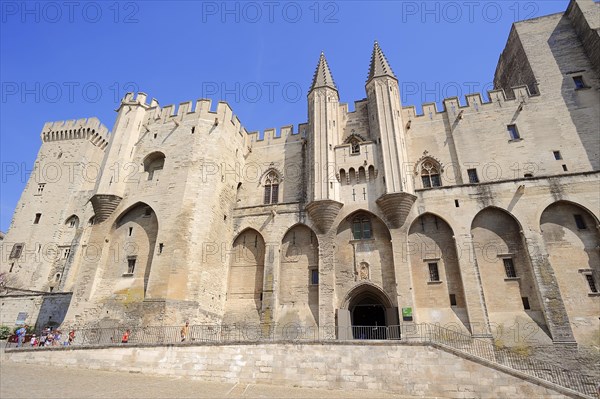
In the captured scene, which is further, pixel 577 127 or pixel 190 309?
pixel 577 127

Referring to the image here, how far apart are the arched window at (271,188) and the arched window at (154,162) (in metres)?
6.69

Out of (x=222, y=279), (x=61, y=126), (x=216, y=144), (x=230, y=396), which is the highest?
(x=61, y=126)

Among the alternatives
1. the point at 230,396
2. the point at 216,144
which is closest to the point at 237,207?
the point at 216,144

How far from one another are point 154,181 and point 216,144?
4.22m

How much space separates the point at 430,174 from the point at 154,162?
17.1 metres

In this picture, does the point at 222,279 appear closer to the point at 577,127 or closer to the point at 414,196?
the point at 414,196

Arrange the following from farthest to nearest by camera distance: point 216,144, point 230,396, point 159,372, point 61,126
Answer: point 61,126 → point 216,144 → point 159,372 → point 230,396

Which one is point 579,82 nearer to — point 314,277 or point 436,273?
point 436,273

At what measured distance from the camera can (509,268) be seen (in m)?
16.2

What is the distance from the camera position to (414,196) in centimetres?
1777

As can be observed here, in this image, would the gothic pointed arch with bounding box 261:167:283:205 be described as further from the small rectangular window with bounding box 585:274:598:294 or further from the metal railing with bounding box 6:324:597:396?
the small rectangular window with bounding box 585:274:598:294

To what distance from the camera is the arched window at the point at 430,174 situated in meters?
20.0

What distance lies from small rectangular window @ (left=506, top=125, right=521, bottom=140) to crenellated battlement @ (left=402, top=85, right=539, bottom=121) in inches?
66.4

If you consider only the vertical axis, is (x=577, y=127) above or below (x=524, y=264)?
above
